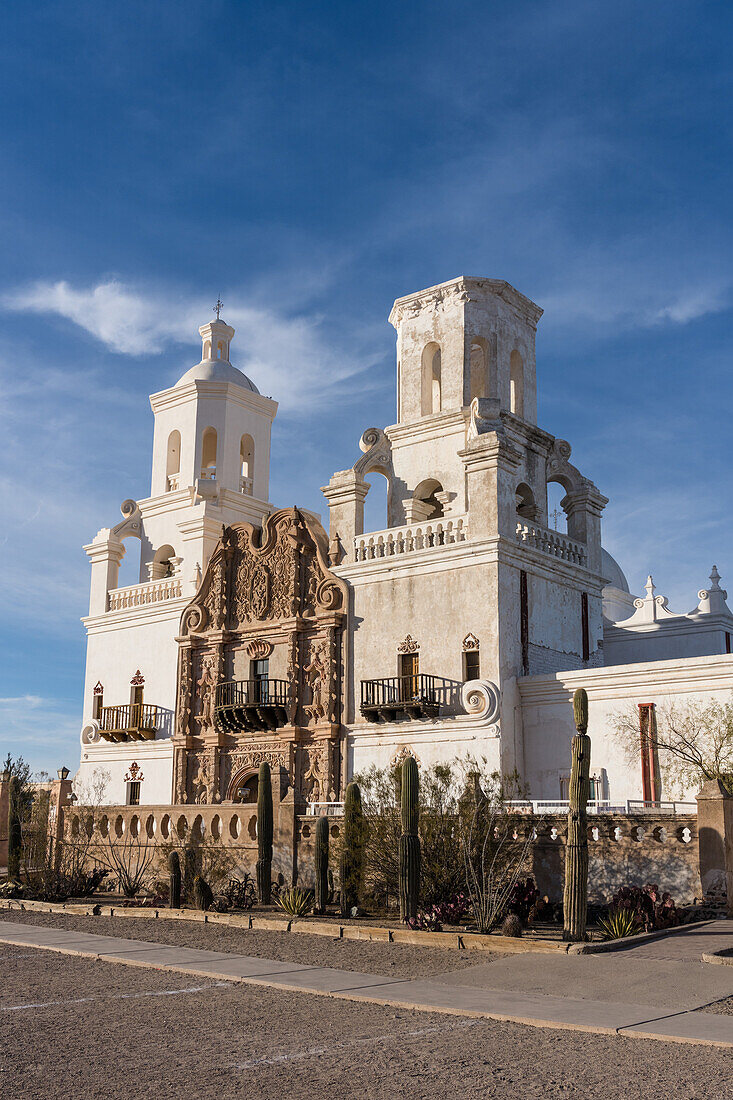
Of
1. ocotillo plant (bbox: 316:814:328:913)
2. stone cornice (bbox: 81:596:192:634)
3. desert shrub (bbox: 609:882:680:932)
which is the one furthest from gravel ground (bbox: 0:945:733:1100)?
stone cornice (bbox: 81:596:192:634)

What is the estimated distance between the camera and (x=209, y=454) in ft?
125

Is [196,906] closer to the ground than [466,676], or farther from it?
closer to the ground

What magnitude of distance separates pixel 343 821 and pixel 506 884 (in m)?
4.28

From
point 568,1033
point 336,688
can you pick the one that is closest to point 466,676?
point 336,688

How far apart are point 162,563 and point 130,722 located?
625 centimetres

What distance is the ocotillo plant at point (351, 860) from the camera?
19.2 meters

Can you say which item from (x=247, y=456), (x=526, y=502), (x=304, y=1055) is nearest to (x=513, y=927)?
(x=304, y=1055)

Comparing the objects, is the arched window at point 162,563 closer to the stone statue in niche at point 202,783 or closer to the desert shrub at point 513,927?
the stone statue in niche at point 202,783

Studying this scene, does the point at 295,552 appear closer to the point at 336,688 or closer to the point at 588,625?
the point at 336,688

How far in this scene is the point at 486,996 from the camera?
11.0m

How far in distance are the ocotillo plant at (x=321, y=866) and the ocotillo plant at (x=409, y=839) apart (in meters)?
2.59

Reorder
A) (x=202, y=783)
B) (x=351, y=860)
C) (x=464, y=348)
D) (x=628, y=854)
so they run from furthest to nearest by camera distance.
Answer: (x=202, y=783) < (x=464, y=348) < (x=351, y=860) < (x=628, y=854)

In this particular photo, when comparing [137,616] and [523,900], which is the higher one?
[137,616]

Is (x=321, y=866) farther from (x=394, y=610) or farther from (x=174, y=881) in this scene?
(x=394, y=610)
